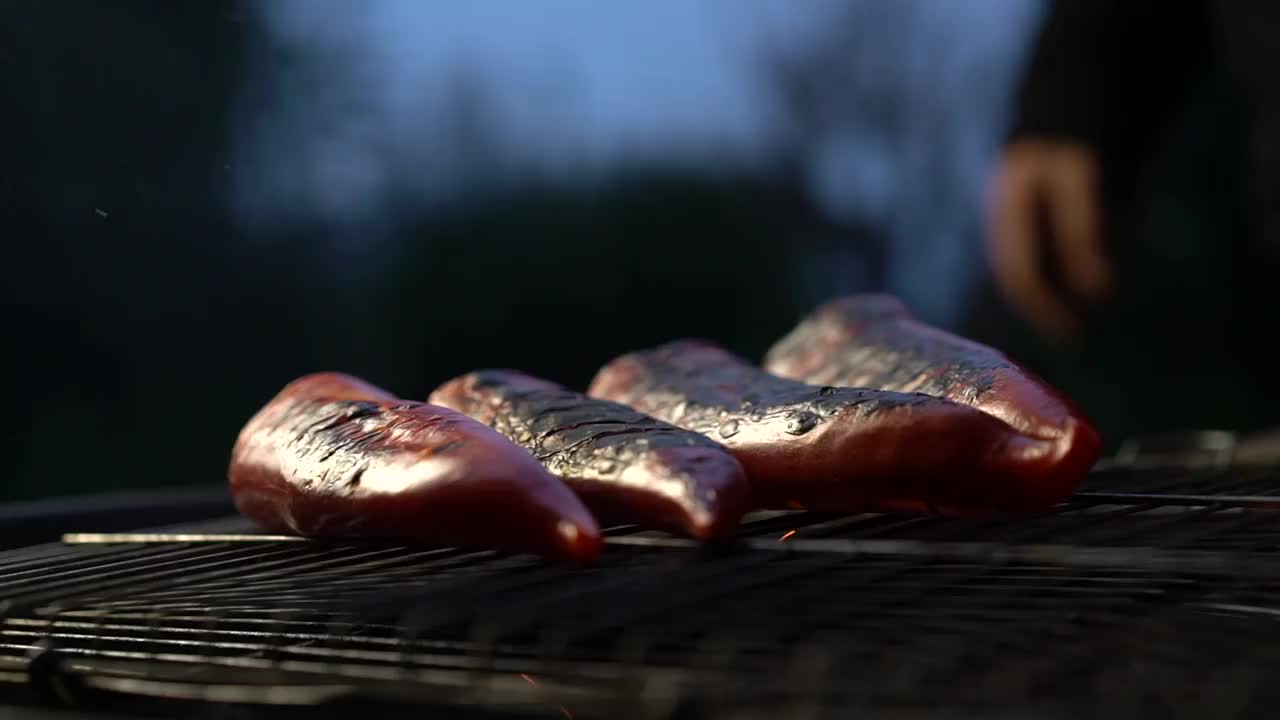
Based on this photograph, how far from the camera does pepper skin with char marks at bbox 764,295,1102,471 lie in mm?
1281

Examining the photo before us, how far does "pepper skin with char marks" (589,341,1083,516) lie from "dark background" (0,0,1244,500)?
1.76 metres

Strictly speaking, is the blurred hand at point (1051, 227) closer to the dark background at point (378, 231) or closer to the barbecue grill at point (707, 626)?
the barbecue grill at point (707, 626)

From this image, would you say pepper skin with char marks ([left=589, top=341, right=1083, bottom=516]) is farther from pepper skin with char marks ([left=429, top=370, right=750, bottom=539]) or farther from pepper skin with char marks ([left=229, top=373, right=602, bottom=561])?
pepper skin with char marks ([left=229, top=373, right=602, bottom=561])

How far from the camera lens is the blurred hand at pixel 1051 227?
263 cm

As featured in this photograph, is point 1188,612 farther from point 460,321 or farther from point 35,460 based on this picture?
point 460,321

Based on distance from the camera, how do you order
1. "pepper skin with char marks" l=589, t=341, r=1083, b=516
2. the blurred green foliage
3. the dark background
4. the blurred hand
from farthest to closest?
the dark background, the blurred green foliage, the blurred hand, "pepper skin with char marks" l=589, t=341, r=1083, b=516

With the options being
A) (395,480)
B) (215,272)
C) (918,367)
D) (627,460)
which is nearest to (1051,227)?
(918,367)

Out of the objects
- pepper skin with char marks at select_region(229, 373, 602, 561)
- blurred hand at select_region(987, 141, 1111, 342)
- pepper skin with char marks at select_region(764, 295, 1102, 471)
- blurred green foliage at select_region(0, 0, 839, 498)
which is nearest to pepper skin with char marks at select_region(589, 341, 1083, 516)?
pepper skin with char marks at select_region(764, 295, 1102, 471)

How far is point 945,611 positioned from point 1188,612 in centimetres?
19

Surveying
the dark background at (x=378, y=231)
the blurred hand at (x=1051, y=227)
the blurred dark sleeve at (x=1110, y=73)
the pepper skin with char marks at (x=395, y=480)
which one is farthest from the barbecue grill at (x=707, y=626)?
the dark background at (x=378, y=231)

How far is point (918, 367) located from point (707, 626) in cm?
77

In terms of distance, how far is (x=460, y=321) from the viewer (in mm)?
5164

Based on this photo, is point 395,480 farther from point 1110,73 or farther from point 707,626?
point 1110,73

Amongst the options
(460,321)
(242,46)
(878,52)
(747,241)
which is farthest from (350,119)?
(878,52)
